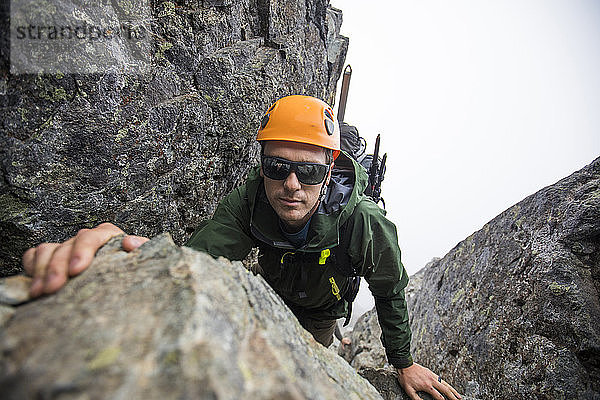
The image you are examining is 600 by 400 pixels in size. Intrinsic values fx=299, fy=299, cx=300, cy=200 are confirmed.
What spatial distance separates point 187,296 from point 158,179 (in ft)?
11.6

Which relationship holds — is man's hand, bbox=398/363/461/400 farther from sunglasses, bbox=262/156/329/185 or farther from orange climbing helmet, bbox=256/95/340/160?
orange climbing helmet, bbox=256/95/340/160

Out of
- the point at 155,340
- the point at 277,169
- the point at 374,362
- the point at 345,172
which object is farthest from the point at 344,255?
the point at 374,362

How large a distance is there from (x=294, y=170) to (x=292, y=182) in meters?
0.17

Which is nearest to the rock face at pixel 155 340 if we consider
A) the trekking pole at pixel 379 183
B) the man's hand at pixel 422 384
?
the man's hand at pixel 422 384

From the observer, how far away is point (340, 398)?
1.92 metres

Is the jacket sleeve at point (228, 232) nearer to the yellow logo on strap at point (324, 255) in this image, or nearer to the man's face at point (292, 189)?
the man's face at point (292, 189)

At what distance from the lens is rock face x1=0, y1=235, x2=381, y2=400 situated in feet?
3.69

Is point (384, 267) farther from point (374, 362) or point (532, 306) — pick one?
point (374, 362)

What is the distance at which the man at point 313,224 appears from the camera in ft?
13.0

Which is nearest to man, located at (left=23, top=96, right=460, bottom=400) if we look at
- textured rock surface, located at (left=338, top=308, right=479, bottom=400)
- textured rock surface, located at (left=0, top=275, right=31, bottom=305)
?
textured rock surface, located at (left=338, top=308, right=479, bottom=400)

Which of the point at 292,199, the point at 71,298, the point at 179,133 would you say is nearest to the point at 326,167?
the point at 292,199

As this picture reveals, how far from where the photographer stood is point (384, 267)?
13.6 feet

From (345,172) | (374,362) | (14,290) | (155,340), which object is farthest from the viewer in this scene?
(374,362)

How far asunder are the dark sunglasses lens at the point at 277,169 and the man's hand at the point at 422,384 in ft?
10.4
